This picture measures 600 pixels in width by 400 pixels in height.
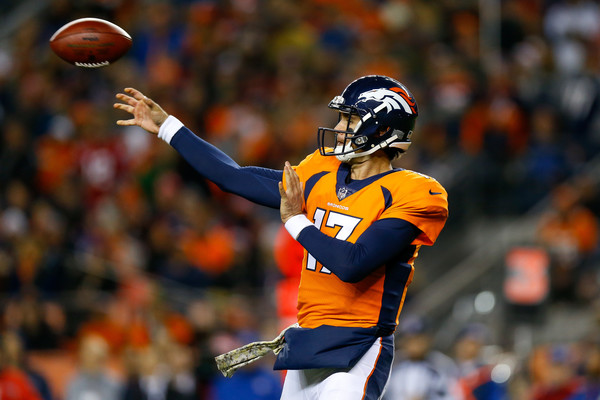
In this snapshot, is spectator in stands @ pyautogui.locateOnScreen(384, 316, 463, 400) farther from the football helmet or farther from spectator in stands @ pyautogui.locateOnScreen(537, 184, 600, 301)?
the football helmet

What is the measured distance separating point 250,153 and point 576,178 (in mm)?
3734

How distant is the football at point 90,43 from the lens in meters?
4.58

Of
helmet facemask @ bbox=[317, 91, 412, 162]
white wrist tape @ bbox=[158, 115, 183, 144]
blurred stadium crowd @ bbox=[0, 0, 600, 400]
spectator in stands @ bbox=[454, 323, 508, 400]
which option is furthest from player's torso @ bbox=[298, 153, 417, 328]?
spectator in stands @ bbox=[454, 323, 508, 400]

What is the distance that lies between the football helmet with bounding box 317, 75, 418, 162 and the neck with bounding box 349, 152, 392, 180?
62 mm

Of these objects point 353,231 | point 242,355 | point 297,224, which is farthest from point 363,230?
point 242,355

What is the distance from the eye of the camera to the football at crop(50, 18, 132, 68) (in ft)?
15.0

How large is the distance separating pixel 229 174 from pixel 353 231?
67cm

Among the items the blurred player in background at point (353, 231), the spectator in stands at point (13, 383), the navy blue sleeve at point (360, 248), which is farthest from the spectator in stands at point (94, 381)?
the navy blue sleeve at point (360, 248)

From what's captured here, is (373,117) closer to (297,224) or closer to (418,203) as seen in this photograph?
(418,203)

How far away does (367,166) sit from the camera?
14.2ft

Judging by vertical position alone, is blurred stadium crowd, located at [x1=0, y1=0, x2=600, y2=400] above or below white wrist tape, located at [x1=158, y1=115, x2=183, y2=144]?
above

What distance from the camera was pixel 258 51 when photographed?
1259 cm

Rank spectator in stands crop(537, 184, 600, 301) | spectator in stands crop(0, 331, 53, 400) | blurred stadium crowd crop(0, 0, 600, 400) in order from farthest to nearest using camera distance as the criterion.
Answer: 1. spectator in stands crop(537, 184, 600, 301)
2. blurred stadium crowd crop(0, 0, 600, 400)
3. spectator in stands crop(0, 331, 53, 400)

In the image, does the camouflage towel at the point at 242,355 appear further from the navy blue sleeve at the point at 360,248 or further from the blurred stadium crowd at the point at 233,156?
the blurred stadium crowd at the point at 233,156
